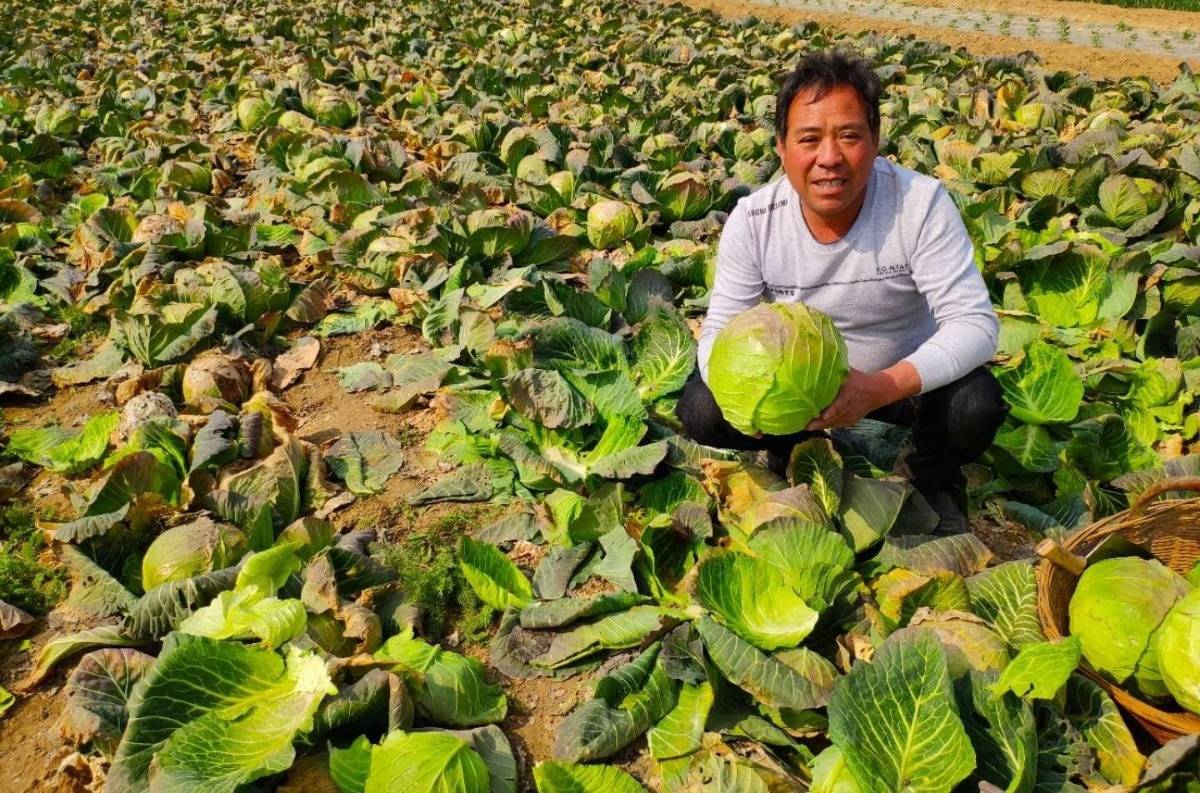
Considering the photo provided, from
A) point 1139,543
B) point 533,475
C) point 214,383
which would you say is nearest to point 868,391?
point 1139,543

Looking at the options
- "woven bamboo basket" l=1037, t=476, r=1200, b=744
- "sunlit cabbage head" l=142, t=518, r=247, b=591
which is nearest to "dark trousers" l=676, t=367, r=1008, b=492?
"woven bamboo basket" l=1037, t=476, r=1200, b=744

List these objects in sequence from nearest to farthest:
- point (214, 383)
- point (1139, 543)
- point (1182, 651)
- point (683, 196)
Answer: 1. point (1182, 651)
2. point (1139, 543)
3. point (214, 383)
4. point (683, 196)

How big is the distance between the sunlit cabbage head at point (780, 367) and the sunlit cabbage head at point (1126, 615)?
0.96 m

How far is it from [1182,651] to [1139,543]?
0.63 metres

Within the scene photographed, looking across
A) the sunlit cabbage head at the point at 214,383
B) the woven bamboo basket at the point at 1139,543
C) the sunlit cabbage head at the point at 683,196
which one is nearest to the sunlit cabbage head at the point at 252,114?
the sunlit cabbage head at the point at 683,196

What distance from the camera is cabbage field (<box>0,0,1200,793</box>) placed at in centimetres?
241

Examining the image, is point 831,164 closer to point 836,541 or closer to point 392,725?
point 836,541

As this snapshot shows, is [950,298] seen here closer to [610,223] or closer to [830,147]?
[830,147]

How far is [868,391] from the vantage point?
2828 mm

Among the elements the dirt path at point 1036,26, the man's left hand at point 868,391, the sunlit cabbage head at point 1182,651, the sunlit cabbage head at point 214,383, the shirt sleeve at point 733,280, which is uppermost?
the dirt path at point 1036,26

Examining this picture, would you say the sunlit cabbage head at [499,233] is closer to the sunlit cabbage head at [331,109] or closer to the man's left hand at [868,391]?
the man's left hand at [868,391]

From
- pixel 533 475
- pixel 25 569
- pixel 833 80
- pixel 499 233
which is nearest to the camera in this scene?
pixel 833 80

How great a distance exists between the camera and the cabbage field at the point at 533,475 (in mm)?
2414

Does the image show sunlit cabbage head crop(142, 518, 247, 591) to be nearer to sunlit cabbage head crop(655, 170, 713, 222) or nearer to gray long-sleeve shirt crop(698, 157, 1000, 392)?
gray long-sleeve shirt crop(698, 157, 1000, 392)
